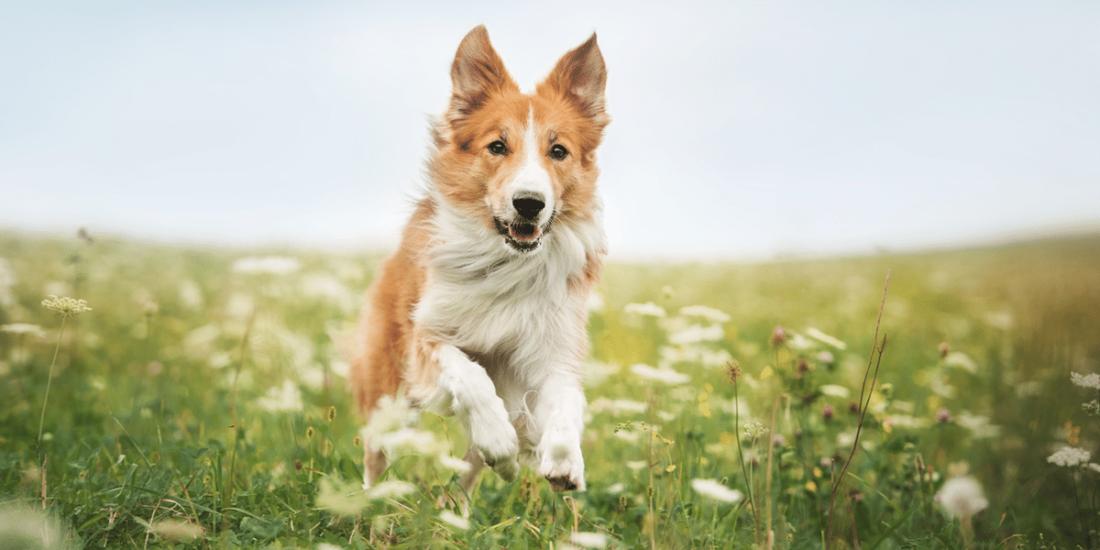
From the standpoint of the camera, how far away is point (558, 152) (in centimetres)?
335

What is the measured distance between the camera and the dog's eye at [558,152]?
3.32 metres

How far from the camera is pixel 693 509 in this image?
9.85ft

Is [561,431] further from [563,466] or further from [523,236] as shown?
[523,236]

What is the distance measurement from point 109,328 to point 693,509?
646 cm

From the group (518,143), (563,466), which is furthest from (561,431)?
(518,143)

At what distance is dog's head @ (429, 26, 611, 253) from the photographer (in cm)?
312

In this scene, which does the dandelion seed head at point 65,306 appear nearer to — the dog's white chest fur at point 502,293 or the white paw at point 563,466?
the dog's white chest fur at point 502,293

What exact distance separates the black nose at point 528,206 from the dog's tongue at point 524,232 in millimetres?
77

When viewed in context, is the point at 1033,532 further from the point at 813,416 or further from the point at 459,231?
the point at 459,231

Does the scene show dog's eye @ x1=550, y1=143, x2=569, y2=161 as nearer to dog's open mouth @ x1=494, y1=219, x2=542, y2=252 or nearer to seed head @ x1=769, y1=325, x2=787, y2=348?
dog's open mouth @ x1=494, y1=219, x2=542, y2=252

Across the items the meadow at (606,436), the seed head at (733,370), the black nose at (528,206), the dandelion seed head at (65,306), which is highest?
the black nose at (528,206)

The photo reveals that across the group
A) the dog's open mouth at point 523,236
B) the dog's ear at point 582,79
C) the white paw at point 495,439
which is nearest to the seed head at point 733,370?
the white paw at point 495,439

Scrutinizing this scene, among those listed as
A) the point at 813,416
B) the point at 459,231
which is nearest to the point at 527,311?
the point at 459,231

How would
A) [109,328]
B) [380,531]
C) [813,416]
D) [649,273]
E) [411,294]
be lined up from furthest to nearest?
[649,273] → [109,328] → [813,416] → [411,294] → [380,531]
